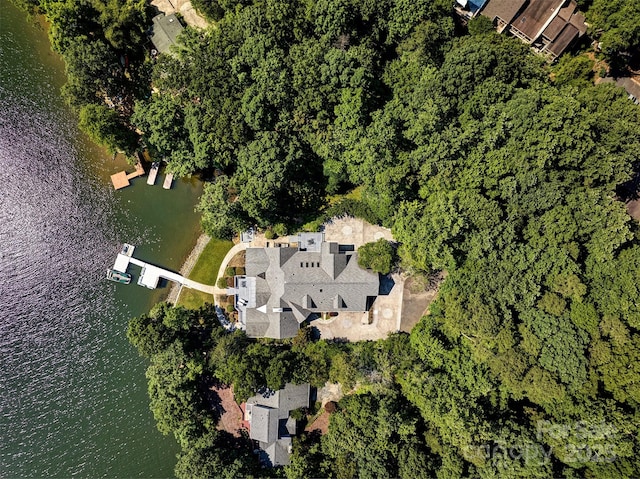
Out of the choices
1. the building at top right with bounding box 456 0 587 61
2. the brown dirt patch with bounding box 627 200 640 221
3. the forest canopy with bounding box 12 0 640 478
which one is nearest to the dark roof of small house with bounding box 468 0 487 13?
the building at top right with bounding box 456 0 587 61

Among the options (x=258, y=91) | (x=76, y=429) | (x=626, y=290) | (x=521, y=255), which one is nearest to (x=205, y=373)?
(x=76, y=429)

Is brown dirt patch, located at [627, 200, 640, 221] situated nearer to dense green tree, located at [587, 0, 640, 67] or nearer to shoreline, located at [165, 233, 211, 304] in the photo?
dense green tree, located at [587, 0, 640, 67]

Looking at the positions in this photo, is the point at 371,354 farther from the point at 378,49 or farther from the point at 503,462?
the point at 378,49

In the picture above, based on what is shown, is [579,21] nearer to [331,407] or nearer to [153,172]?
[331,407]

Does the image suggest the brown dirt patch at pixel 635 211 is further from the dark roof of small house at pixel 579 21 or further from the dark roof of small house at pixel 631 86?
the dark roof of small house at pixel 579 21

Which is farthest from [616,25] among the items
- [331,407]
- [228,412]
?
[228,412]

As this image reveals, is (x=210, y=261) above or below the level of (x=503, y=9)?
below

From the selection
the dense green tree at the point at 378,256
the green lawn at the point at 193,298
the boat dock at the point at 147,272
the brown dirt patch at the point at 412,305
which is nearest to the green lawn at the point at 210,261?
the boat dock at the point at 147,272
